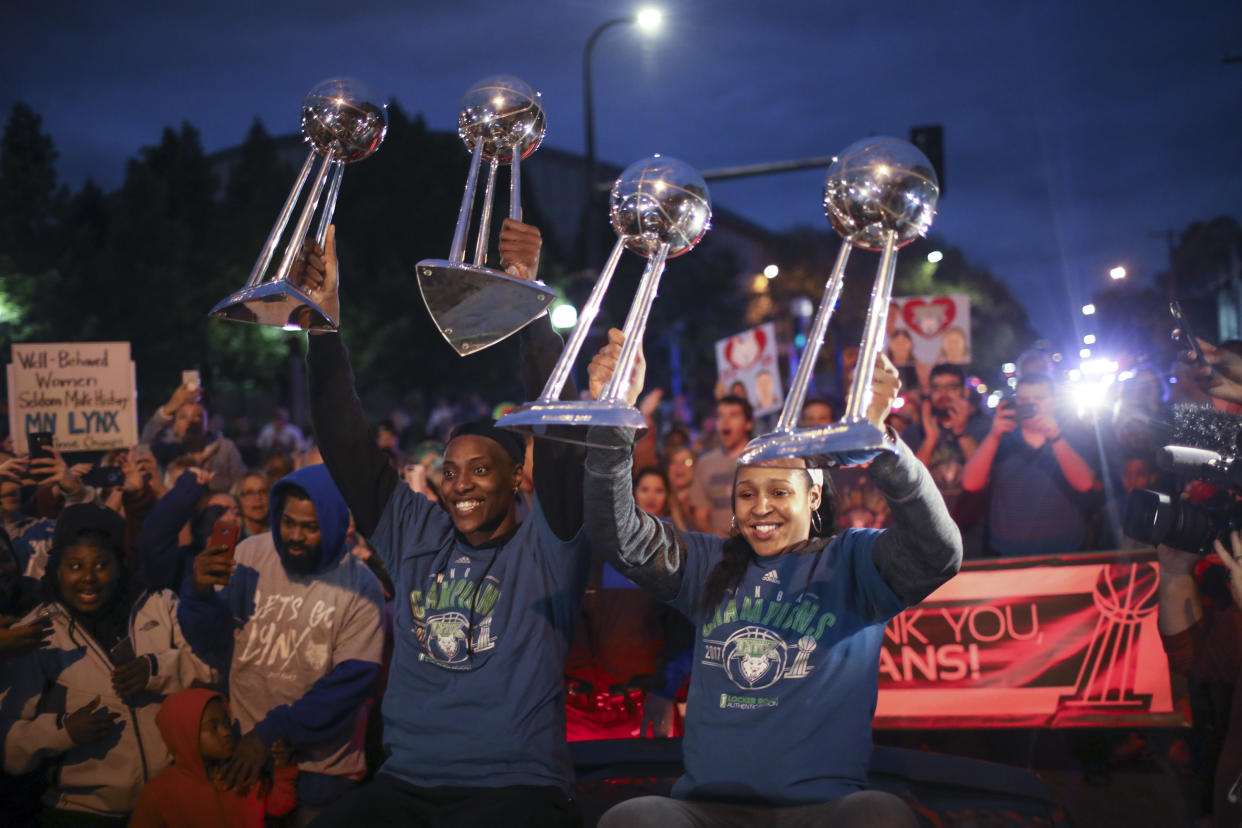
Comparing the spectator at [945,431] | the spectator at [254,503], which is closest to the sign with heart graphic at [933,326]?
the spectator at [945,431]

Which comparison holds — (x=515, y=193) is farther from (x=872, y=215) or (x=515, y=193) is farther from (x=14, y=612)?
(x=14, y=612)

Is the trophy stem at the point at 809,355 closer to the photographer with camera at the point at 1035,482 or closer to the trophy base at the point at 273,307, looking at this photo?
the trophy base at the point at 273,307

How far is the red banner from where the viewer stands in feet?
18.2

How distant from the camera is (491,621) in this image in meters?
3.23

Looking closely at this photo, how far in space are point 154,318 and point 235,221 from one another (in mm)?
6797

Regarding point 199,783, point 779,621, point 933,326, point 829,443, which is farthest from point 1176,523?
point 933,326

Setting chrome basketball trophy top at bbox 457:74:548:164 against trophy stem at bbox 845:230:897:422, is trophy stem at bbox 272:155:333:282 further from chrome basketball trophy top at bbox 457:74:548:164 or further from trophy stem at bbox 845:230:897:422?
trophy stem at bbox 845:230:897:422

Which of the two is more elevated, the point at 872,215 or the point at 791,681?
the point at 872,215

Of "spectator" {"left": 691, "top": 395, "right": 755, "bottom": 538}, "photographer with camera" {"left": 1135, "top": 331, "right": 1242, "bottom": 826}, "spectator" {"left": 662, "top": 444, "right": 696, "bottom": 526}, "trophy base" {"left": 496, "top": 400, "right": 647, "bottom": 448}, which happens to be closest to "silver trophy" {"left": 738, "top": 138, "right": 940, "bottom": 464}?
"trophy base" {"left": 496, "top": 400, "right": 647, "bottom": 448}

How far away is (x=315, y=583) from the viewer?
14.2 ft

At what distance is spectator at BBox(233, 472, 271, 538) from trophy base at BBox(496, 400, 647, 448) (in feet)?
15.1

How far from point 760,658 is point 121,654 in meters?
2.81

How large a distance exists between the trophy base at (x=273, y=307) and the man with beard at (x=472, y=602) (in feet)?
0.35

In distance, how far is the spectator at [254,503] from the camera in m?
6.69
